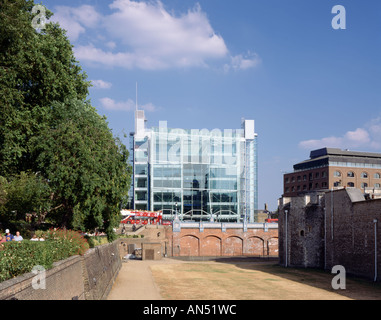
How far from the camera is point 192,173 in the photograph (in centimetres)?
10525

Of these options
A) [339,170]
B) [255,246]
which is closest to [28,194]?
[255,246]

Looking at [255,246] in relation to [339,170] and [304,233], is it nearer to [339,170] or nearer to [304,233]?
[304,233]

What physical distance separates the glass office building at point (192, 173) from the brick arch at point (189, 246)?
77.7ft

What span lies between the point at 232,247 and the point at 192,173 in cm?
3089

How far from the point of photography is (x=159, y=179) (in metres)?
103

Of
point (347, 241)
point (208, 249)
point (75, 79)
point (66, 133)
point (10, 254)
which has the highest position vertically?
point (75, 79)

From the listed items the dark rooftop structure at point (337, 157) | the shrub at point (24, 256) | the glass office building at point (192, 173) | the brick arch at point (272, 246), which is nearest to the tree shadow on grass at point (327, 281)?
the shrub at point (24, 256)

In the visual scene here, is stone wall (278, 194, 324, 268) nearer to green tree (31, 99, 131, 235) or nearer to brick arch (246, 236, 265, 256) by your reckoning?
brick arch (246, 236, 265, 256)

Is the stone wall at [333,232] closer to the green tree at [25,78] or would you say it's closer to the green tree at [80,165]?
the green tree at [80,165]

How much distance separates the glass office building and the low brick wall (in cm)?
7154

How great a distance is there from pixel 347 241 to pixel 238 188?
59.6 metres

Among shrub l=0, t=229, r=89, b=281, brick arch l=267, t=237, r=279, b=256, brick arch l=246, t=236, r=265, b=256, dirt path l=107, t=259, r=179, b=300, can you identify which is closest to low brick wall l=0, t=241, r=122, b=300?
shrub l=0, t=229, r=89, b=281

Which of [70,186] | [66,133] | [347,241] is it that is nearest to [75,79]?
[66,133]
